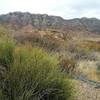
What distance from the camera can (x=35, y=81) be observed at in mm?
6652

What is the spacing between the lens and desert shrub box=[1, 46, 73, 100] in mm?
6402

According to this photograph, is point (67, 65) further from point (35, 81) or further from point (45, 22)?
point (45, 22)

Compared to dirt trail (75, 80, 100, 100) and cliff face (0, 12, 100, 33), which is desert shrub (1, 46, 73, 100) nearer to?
dirt trail (75, 80, 100, 100)

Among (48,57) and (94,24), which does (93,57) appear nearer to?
(48,57)

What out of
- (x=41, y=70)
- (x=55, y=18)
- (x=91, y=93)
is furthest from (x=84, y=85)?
(x=55, y=18)

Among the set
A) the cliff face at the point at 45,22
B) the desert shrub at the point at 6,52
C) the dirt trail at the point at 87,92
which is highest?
the desert shrub at the point at 6,52

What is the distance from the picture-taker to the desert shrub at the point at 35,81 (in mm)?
6402

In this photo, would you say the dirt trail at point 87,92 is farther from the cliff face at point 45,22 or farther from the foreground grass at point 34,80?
the cliff face at point 45,22

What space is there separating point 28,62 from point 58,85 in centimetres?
79

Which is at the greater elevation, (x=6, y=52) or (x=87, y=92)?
(x=6, y=52)

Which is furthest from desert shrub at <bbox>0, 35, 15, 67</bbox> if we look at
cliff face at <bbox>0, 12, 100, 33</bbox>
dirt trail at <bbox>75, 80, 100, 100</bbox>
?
cliff face at <bbox>0, 12, 100, 33</bbox>

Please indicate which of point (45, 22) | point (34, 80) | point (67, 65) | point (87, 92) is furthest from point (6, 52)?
point (45, 22)

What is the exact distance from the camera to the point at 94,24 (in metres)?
129

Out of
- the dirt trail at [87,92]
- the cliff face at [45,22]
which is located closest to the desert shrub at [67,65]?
the dirt trail at [87,92]
